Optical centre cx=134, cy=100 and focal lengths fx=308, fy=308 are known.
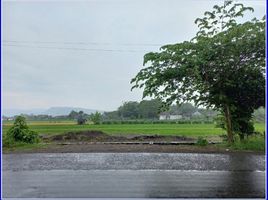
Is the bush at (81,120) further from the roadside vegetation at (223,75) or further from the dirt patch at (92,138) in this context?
the roadside vegetation at (223,75)

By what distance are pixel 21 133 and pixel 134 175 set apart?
25.6ft

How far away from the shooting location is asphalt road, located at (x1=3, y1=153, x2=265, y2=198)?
516 cm

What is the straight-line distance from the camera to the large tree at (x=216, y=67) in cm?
998

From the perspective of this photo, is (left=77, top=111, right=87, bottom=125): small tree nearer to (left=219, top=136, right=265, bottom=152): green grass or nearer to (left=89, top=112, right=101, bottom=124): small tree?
(left=89, top=112, right=101, bottom=124): small tree

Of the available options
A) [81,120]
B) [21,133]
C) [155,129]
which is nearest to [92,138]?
[21,133]

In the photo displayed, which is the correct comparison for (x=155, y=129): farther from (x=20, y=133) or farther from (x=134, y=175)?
(x=134, y=175)

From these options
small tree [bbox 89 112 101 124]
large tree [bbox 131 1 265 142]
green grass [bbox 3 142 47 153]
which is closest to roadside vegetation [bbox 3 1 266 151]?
large tree [bbox 131 1 265 142]

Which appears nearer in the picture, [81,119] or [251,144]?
[251,144]

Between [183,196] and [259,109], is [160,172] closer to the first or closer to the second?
[183,196]

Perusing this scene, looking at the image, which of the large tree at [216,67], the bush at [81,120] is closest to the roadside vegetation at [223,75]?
the large tree at [216,67]

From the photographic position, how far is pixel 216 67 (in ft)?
34.2

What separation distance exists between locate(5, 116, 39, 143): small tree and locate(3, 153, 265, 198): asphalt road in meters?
3.37

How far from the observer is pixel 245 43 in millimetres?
9844

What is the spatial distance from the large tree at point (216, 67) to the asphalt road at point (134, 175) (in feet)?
8.07
